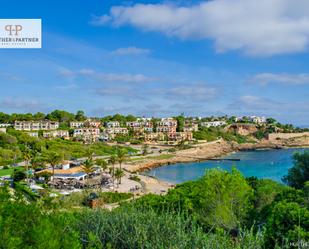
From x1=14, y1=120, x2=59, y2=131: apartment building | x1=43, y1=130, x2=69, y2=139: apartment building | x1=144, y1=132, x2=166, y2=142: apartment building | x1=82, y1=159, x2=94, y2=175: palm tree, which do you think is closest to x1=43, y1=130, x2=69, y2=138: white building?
→ x1=43, y1=130, x2=69, y2=139: apartment building

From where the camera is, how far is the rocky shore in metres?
60.5

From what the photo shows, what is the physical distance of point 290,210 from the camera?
28.2 feet

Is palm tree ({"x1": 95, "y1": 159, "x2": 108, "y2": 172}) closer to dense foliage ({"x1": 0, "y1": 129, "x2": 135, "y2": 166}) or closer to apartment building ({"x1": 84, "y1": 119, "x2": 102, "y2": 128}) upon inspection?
dense foliage ({"x1": 0, "y1": 129, "x2": 135, "y2": 166})

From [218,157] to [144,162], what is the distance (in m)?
19.2

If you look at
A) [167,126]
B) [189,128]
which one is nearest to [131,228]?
[167,126]

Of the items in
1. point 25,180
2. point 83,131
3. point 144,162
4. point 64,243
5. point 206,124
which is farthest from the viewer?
point 206,124

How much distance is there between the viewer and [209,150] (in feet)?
266

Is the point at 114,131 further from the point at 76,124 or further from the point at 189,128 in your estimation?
the point at 189,128

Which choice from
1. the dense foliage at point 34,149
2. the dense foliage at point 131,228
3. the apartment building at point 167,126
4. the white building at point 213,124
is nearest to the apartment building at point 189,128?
the apartment building at point 167,126

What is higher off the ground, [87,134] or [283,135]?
[87,134]

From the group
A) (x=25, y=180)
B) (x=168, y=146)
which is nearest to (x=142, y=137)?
(x=168, y=146)

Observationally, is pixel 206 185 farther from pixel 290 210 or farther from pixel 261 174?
pixel 261 174

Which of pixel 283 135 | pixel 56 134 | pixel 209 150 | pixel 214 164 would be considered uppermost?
pixel 56 134

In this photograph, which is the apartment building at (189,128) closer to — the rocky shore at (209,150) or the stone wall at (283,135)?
the rocky shore at (209,150)
